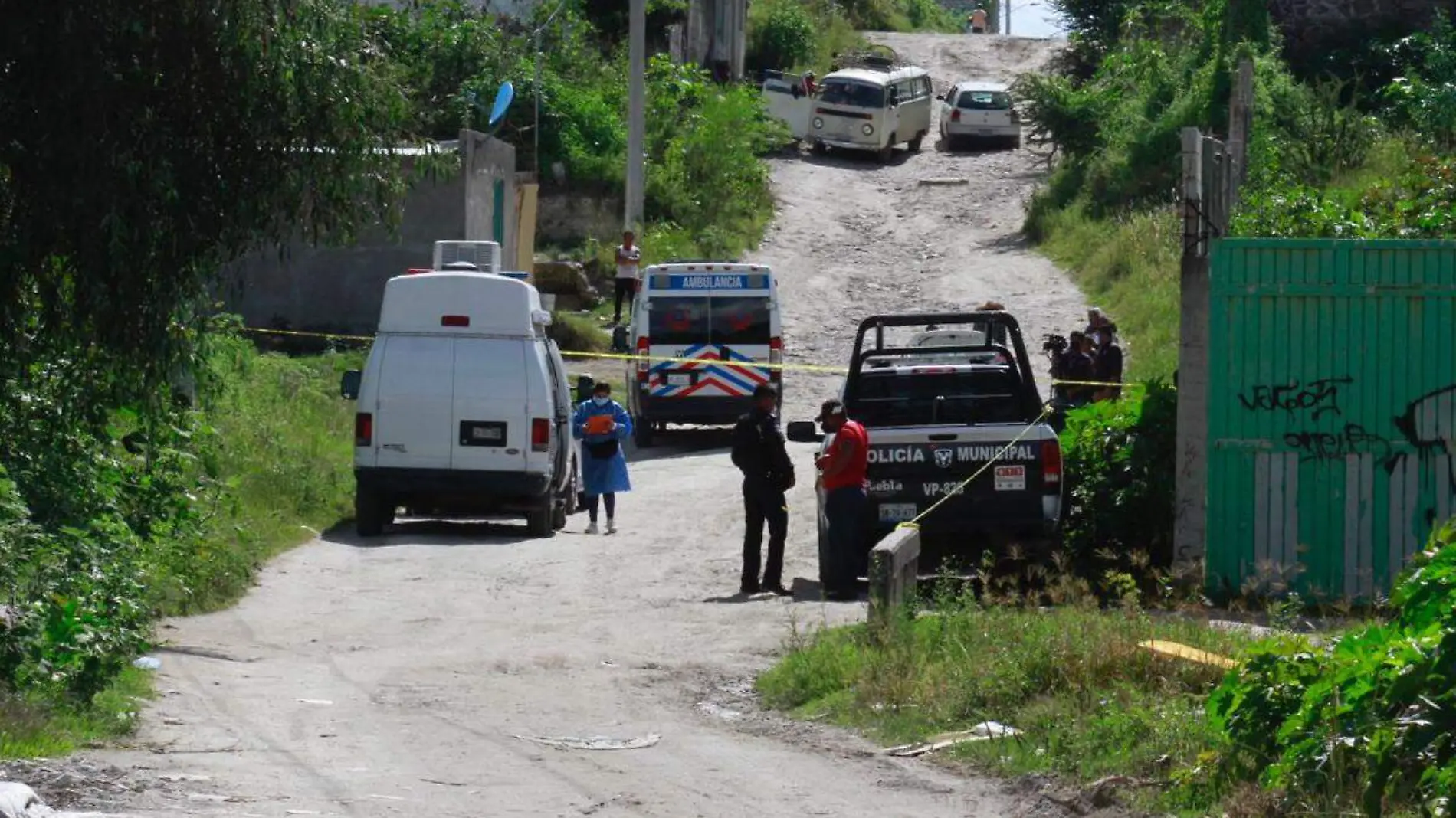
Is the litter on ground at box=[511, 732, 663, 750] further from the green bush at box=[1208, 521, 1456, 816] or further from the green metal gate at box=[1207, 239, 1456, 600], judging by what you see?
the green metal gate at box=[1207, 239, 1456, 600]

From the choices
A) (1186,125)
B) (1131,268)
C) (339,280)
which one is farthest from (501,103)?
(1186,125)

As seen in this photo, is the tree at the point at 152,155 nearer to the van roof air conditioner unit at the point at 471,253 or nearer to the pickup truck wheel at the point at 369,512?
the pickup truck wheel at the point at 369,512

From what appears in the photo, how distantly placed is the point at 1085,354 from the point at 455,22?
2291cm

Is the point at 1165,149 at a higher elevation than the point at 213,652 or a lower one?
higher

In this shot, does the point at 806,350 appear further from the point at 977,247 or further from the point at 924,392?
the point at 924,392

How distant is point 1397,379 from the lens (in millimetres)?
13867

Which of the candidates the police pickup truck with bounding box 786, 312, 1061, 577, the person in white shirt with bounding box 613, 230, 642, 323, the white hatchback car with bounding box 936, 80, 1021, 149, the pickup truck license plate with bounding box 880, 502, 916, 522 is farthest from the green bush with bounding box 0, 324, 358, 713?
the white hatchback car with bounding box 936, 80, 1021, 149

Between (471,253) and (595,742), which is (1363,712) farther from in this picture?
(471,253)

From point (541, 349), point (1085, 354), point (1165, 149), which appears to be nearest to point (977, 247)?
point (1165, 149)

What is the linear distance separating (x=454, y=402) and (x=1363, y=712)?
488 inches

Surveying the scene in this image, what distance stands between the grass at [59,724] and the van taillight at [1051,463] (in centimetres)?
721

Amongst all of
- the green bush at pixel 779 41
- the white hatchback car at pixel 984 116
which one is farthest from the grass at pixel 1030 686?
the green bush at pixel 779 41

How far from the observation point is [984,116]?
155ft

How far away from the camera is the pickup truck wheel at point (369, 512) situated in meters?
18.3
